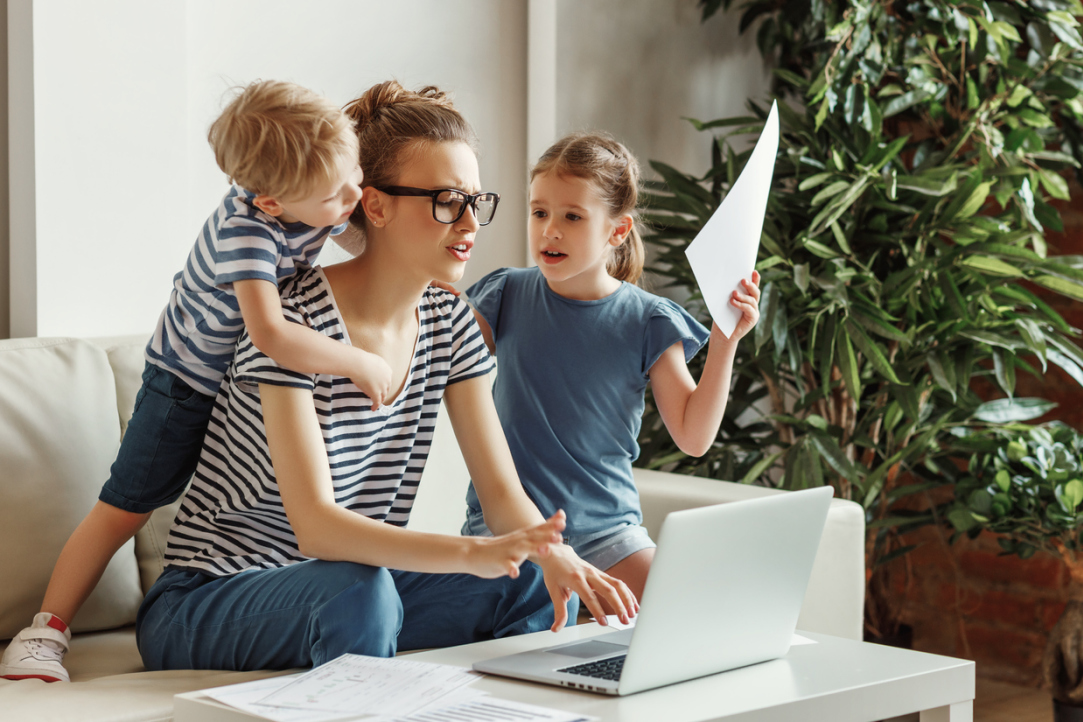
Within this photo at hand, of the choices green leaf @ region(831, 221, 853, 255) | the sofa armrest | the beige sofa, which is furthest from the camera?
green leaf @ region(831, 221, 853, 255)

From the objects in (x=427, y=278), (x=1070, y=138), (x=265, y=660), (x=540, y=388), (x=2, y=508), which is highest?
(x=1070, y=138)

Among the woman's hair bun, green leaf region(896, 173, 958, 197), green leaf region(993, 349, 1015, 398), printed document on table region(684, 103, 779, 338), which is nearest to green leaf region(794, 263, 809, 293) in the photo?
green leaf region(896, 173, 958, 197)

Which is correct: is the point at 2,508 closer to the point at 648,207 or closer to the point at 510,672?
the point at 510,672

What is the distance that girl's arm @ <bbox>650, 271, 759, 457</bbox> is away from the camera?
5.00 ft

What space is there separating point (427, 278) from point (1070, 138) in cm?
194

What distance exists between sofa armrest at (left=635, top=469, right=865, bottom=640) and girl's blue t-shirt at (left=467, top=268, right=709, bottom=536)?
0.20 metres

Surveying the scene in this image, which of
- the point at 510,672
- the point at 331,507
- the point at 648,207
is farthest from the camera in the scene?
the point at 648,207

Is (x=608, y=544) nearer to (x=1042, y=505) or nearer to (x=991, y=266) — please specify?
(x=1042, y=505)

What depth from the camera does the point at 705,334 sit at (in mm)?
1705

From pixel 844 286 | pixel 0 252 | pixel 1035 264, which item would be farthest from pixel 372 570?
pixel 1035 264

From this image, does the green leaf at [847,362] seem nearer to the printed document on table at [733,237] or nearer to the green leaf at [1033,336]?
the green leaf at [1033,336]

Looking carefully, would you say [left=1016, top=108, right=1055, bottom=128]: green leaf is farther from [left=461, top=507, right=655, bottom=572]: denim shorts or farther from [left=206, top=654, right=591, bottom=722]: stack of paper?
[left=206, top=654, right=591, bottom=722]: stack of paper

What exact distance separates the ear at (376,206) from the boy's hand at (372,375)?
0.18 metres

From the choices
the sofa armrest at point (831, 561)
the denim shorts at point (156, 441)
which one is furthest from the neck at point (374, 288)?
the sofa armrest at point (831, 561)
